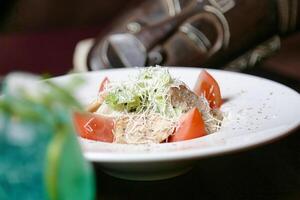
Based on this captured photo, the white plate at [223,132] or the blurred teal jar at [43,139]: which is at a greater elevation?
the blurred teal jar at [43,139]

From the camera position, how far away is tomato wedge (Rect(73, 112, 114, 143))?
2.95ft

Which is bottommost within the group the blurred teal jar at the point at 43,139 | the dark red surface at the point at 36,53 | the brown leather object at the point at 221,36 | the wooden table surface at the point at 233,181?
the dark red surface at the point at 36,53

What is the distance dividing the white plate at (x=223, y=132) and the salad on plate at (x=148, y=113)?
0.03 meters

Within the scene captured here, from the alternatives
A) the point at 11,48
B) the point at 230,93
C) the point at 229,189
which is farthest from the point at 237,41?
the point at 11,48

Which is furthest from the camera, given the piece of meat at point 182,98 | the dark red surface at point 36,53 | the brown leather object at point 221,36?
the dark red surface at point 36,53

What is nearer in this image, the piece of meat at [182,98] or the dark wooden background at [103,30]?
the dark wooden background at [103,30]

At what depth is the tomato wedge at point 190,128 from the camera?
89 centimetres

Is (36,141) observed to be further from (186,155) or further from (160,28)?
(160,28)

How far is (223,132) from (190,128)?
53mm

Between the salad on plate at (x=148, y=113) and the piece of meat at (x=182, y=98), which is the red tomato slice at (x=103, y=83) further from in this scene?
the piece of meat at (x=182, y=98)

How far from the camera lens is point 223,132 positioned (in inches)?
33.9

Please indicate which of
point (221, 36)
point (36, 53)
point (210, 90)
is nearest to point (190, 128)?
point (210, 90)

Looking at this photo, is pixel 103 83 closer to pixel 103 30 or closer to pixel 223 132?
pixel 223 132

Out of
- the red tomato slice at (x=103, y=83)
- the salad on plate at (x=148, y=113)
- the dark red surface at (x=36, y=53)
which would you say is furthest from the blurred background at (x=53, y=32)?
the salad on plate at (x=148, y=113)
